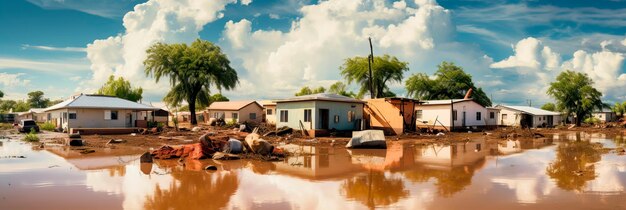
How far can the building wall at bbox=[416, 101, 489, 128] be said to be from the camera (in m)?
39.7

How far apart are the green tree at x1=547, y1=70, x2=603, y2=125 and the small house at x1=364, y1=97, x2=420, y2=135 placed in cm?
3867

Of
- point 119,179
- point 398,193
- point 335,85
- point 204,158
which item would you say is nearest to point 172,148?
point 204,158

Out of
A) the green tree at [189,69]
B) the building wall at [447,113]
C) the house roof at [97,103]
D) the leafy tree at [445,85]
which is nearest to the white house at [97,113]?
the house roof at [97,103]

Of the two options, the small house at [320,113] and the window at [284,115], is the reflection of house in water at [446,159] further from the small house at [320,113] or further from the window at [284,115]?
the window at [284,115]

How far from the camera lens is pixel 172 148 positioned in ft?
56.6

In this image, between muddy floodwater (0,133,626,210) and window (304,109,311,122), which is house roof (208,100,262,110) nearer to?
window (304,109,311,122)

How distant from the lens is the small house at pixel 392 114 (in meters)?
33.5

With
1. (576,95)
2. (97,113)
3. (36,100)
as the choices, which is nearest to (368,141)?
(97,113)

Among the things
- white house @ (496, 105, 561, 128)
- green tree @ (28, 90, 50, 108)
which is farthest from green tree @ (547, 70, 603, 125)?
green tree @ (28, 90, 50, 108)

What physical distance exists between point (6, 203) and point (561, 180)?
15.0 meters

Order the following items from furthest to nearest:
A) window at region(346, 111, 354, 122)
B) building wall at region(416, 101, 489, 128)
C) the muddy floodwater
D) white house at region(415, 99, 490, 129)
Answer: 1. building wall at region(416, 101, 489, 128)
2. white house at region(415, 99, 490, 129)
3. window at region(346, 111, 354, 122)
4. the muddy floodwater

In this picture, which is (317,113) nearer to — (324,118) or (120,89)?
(324,118)

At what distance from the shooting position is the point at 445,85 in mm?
60375

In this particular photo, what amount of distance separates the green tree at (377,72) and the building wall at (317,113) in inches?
883
